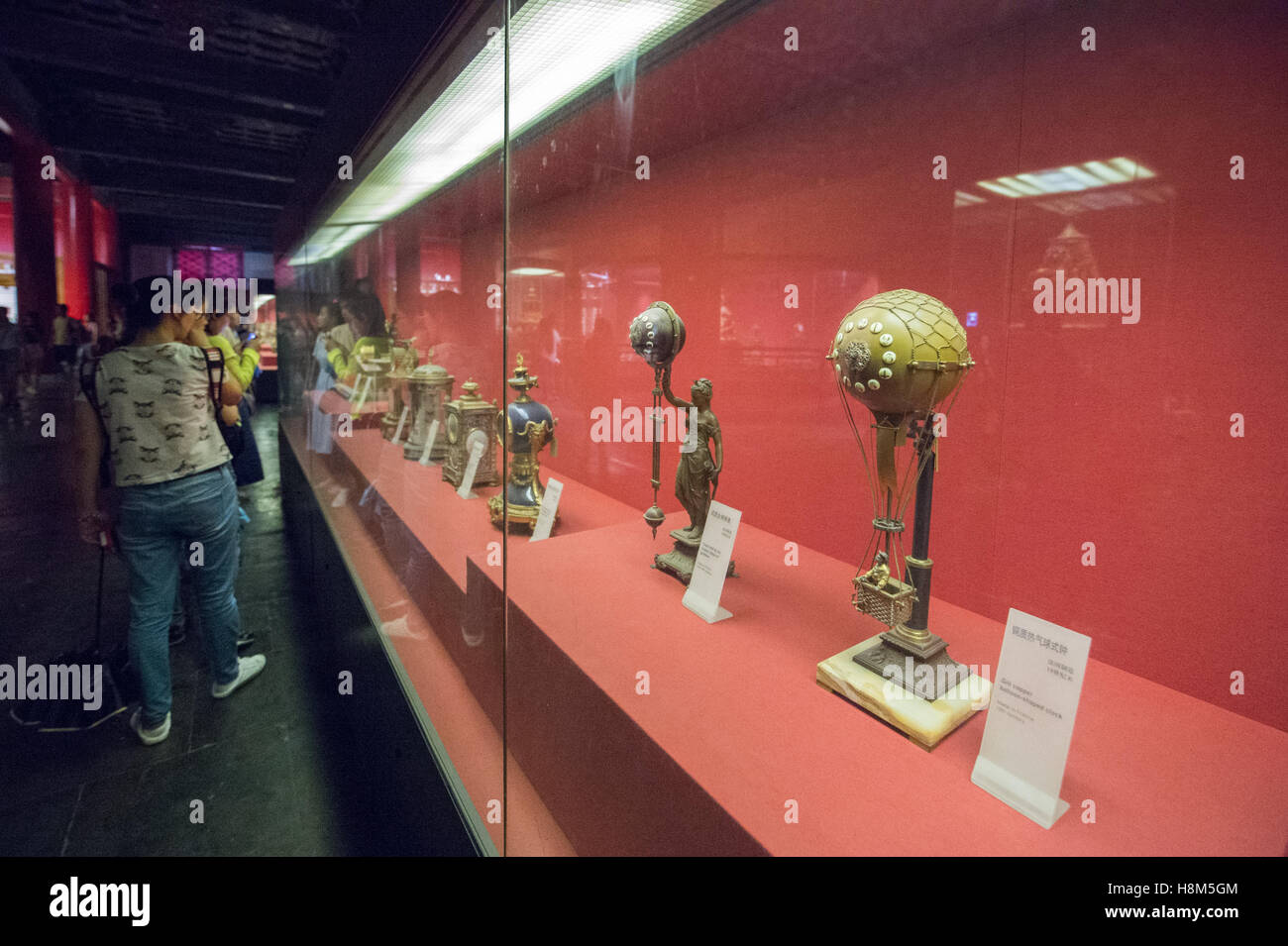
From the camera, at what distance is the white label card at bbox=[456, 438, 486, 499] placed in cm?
265

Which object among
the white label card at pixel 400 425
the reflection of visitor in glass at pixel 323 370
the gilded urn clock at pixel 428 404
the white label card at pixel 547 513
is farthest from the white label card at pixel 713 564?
the reflection of visitor in glass at pixel 323 370

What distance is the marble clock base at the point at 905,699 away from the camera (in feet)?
3.31

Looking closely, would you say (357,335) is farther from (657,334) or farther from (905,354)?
(905,354)

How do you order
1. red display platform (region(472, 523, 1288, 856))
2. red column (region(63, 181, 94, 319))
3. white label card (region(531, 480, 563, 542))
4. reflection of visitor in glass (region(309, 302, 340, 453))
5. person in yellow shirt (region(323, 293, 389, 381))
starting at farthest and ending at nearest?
reflection of visitor in glass (region(309, 302, 340, 453)), person in yellow shirt (region(323, 293, 389, 381)), white label card (region(531, 480, 563, 542)), red column (region(63, 181, 94, 319)), red display platform (region(472, 523, 1288, 856))

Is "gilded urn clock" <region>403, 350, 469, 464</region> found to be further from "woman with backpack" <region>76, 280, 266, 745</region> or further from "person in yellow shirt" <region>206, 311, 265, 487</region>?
"woman with backpack" <region>76, 280, 266, 745</region>

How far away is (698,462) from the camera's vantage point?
1.67m

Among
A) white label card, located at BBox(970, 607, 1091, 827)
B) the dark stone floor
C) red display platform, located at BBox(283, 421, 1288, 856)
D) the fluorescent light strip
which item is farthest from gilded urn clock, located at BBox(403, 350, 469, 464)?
white label card, located at BBox(970, 607, 1091, 827)

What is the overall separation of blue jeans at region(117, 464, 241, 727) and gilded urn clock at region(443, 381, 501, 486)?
92 centimetres

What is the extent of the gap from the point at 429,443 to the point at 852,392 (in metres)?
2.50

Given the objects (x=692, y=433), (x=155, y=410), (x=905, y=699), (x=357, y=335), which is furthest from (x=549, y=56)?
(x=357, y=335)

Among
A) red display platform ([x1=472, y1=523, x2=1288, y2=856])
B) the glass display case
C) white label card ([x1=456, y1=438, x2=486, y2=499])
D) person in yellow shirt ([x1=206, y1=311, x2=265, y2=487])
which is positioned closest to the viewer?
red display platform ([x1=472, y1=523, x2=1288, y2=856])

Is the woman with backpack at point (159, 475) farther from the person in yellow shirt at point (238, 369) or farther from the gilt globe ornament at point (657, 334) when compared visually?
the gilt globe ornament at point (657, 334)

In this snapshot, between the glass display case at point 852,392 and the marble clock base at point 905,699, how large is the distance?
24 mm
